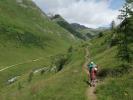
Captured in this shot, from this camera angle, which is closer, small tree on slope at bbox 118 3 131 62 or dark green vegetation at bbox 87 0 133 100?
dark green vegetation at bbox 87 0 133 100

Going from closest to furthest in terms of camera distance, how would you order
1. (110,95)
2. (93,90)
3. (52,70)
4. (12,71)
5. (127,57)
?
(110,95) → (93,90) → (127,57) → (52,70) → (12,71)

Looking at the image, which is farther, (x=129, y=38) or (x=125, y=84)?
(x=129, y=38)

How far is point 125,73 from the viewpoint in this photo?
41.4m

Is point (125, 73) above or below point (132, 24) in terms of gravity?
below

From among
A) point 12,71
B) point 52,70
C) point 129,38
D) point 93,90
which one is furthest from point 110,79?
point 12,71

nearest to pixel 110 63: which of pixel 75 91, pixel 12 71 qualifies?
pixel 75 91

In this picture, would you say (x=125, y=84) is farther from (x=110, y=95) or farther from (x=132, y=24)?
(x=132, y=24)

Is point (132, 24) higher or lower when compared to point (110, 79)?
higher

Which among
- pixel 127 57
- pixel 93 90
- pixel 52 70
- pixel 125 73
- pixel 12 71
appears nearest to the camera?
pixel 93 90

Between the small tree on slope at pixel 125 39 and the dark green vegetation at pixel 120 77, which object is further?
the small tree on slope at pixel 125 39

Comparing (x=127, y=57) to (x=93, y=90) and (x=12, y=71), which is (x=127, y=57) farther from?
(x=12, y=71)

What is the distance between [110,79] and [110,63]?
39.9 feet

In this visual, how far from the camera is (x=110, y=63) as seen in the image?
51.5 m

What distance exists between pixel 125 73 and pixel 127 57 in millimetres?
4589
